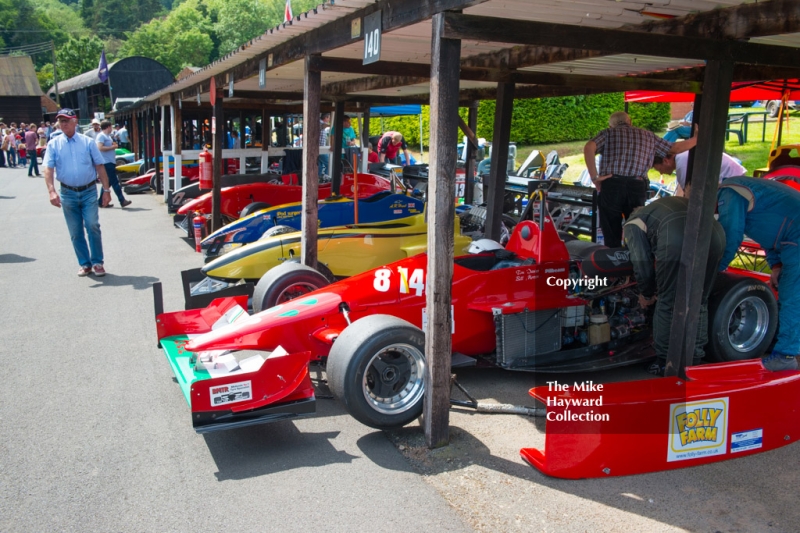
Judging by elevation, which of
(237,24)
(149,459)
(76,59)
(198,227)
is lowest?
(149,459)

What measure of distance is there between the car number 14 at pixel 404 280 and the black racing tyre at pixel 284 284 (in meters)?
1.01

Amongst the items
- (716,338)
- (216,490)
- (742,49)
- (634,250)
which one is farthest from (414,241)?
(216,490)

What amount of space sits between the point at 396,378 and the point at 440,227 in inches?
43.3

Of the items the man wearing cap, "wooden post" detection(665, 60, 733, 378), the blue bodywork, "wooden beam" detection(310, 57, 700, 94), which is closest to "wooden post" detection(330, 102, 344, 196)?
the blue bodywork

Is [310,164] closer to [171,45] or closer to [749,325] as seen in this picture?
[749,325]

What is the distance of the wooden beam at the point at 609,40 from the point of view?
4270 mm

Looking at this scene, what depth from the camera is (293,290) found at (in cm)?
623

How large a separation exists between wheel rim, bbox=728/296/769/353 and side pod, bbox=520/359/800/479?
1461 millimetres

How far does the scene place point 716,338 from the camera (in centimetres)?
560

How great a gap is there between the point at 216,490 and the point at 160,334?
1.71 meters

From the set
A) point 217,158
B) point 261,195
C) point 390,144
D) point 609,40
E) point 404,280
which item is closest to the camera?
point 609,40

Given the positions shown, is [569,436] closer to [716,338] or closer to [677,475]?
[677,475]

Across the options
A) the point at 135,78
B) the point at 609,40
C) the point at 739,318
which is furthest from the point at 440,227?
the point at 135,78

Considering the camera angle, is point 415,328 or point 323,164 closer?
point 415,328
